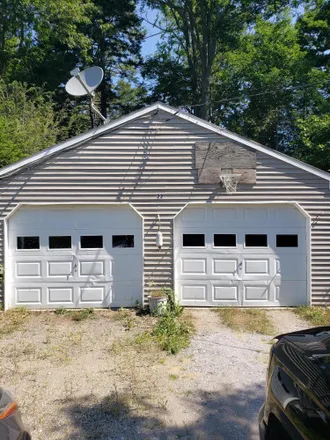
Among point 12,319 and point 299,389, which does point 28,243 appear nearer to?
point 12,319

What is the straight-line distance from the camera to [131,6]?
21844 millimetres

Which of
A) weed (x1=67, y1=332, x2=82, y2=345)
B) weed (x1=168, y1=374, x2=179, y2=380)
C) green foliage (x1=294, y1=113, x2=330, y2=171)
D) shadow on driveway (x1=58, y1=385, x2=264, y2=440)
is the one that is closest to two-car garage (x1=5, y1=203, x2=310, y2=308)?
weed (x1=67, y1=332, x2=82, y2=345)

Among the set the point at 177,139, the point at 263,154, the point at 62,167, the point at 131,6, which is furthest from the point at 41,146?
the point at 131,6

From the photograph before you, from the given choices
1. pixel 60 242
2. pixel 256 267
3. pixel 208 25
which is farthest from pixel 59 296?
pixel 208 25

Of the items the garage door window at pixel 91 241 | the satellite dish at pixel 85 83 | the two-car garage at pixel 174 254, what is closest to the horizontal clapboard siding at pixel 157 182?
the two-car garage at pixel 174 254

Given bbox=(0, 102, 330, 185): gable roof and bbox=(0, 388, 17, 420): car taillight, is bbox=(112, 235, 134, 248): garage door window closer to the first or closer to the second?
bbox=(0, 102, 330, 185): gable roof

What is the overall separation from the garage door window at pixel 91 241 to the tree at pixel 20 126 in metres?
4.65

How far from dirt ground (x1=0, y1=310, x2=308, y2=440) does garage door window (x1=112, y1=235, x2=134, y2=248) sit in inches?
67.0

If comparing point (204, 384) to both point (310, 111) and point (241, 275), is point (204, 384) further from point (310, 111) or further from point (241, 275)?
point (310, 111)

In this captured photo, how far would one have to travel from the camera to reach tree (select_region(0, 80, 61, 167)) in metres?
10.7

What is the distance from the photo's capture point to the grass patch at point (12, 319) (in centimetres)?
665

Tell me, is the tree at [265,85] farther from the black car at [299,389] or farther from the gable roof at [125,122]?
the black car at [299,389]

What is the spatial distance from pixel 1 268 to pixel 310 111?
58.6ft

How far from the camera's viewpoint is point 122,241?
7.77 metres
